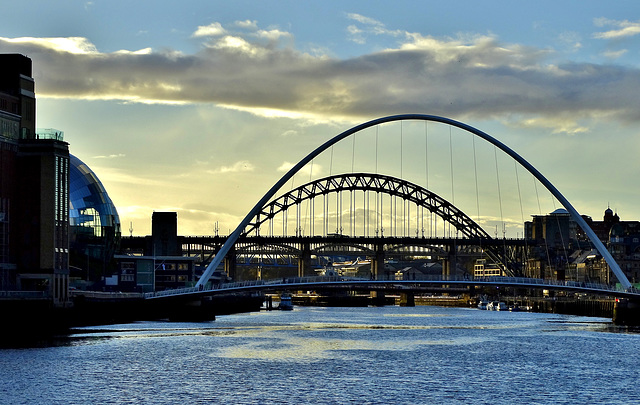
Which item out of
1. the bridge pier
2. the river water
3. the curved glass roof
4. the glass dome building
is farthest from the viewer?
the curved glass roof

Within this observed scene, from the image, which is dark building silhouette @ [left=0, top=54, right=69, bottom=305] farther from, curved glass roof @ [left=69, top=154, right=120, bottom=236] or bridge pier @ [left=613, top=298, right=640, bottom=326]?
bridge pier @ [left=613, top=298, right=640, bottom=326]

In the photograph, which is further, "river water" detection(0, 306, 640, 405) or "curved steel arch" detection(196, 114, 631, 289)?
"curved steel arch" detection(196, 114, 631, 289)

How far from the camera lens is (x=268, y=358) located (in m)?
72.1

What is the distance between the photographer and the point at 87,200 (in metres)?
130

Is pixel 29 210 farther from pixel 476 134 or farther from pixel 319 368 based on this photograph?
pixel 476 134

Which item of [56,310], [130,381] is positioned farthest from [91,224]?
[130,381]

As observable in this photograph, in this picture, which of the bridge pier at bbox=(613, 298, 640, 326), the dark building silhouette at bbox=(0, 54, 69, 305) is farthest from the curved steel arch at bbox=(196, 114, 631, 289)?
the dark building silhouette at bbox=(0, 54, 69, 305)

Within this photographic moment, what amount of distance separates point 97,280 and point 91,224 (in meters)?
7.77

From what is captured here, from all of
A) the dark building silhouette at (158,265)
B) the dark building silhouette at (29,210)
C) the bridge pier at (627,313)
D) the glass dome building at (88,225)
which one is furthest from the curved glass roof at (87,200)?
the bridge pier at (627,313)

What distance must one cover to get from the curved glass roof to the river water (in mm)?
32138

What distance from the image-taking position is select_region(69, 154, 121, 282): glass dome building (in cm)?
12731

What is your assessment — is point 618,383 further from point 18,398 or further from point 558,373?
point 18,398

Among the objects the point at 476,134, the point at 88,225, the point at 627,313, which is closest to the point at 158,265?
the point at 88,225

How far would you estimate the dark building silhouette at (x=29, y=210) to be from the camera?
9494cm
